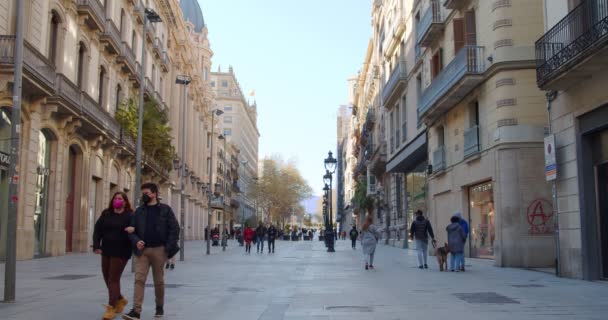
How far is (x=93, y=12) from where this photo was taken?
26375 mm

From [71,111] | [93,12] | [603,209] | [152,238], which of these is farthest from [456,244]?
[93,12]

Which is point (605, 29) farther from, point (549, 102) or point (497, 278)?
point (497, 278)

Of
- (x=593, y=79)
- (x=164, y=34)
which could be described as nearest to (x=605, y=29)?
(x=593, y=79)

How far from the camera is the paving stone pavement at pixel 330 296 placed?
8289 millimetres

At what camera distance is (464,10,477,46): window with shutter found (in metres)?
20.4

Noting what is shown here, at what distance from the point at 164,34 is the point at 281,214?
161 feet

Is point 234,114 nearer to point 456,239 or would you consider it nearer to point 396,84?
point 396,84

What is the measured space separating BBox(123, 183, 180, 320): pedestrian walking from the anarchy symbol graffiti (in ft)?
41.3

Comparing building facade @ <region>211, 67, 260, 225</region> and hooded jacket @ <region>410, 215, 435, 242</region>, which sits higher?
building facade @ <region>211, 67, 260, 225</region>

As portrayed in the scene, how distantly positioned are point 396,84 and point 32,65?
1968 cm

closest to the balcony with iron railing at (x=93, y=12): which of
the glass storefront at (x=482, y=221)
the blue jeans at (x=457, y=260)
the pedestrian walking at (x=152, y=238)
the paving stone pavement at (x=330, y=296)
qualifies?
the paving stone pavement at (x=330, y=296)

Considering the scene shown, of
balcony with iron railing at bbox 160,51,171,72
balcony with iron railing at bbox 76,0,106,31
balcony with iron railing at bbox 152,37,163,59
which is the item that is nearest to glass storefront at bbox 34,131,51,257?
balcony with iron railing at bbox 76,0,106,31

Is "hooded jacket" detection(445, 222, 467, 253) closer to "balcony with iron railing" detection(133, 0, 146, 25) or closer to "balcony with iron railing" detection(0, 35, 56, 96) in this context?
"balcony with iron railing" detection(0, 35, 56, 96)

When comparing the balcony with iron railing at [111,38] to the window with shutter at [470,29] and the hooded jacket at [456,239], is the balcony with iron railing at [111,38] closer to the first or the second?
the window with shutter at [470,29]
